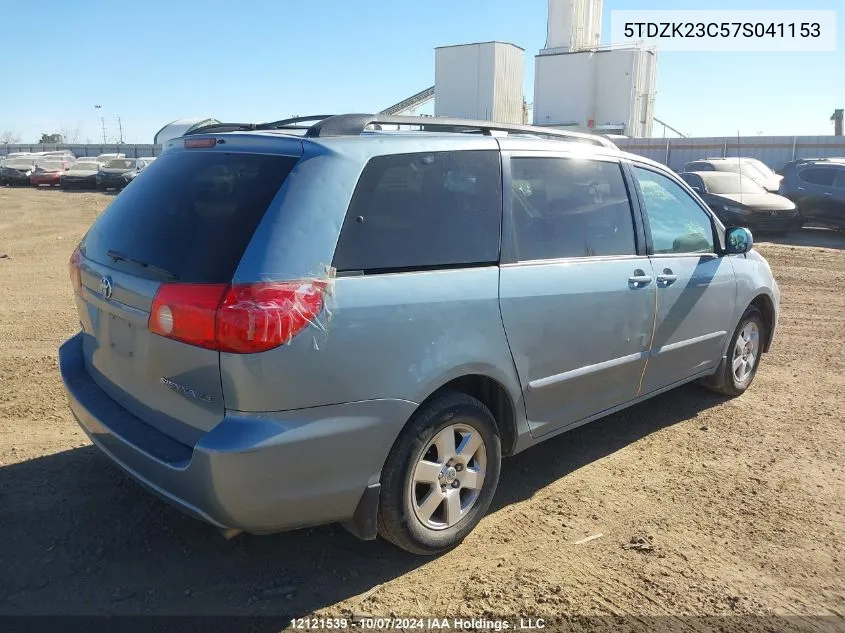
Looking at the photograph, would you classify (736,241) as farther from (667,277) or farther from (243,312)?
(243,312)

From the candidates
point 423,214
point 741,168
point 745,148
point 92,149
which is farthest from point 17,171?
point 423,214

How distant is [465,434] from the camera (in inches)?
124

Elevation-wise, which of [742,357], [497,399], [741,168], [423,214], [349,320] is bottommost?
[742,357]

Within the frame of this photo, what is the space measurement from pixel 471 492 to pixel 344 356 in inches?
43.0

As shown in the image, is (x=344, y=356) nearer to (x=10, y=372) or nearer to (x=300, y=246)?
(x=300, y=246)

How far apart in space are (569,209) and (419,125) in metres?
0.98

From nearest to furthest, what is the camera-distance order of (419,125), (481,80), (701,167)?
1. (419,125)
2. (701,167)
3. (481,80)

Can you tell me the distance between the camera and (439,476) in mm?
3070

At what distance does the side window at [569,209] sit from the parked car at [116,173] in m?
28.6

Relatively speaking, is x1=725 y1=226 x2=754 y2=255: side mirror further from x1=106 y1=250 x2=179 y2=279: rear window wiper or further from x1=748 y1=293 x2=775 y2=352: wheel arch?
x1=106 y1=250 x2=179 y2=279: rear window wiper

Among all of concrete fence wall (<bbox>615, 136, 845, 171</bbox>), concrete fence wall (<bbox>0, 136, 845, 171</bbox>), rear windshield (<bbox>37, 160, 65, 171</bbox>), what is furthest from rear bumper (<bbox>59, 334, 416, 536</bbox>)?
rear windshield (<bbox>37, 160, 65, 171</bbox>)

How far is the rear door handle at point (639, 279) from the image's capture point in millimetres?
3912

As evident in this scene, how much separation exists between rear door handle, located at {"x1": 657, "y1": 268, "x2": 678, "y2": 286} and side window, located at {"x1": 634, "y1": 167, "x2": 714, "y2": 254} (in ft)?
0.45

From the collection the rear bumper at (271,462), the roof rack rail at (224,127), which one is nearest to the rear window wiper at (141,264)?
the rear bumper at (271,462)
